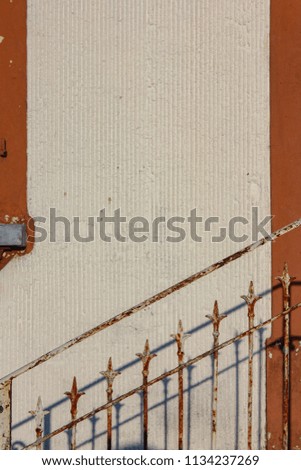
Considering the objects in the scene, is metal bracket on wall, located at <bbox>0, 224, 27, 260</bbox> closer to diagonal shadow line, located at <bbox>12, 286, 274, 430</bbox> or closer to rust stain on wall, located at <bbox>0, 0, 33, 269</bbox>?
rust stain on wall, located at <bbox>0, 0, 33, 269</bbox>

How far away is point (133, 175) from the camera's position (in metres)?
3.99

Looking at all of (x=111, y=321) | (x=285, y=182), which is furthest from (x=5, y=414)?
(x=285, y=182)

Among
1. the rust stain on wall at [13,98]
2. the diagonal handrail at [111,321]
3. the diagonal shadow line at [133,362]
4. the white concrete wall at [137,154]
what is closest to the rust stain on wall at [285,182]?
the white concrete wall at [137,154]

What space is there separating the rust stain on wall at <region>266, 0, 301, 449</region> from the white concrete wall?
2.8 inches

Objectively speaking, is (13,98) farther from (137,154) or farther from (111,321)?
(111,321)

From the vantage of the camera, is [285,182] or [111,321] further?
[285,182]

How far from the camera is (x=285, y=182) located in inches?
156

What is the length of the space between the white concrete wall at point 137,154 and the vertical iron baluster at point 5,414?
80cm

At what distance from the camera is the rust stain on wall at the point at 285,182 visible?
3.94 metres

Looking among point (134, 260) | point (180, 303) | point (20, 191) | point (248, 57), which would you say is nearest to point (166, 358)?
point (180, 303)

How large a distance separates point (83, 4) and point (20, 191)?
1.27 meters

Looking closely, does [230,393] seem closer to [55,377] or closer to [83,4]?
[55,377]

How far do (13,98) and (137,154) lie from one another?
0.87 m
